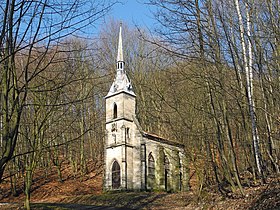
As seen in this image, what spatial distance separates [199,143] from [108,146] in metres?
18.3

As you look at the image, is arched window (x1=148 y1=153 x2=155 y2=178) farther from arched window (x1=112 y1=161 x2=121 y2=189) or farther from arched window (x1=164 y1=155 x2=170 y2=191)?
arched window (x1=112 y1=161 x2=121 y2=189)

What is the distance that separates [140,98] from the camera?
119ft

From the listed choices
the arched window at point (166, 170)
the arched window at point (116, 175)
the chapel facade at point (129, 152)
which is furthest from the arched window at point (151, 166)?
the arched window at point (116, 175)

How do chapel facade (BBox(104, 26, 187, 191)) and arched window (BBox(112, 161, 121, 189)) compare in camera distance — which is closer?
arched window (BBox(112, 161, 121, 189))

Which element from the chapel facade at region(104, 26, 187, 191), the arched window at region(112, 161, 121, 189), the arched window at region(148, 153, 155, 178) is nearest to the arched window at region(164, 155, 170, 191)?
the chapel facade at region(104, 26, 187, 191)

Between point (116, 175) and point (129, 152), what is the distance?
2.25m

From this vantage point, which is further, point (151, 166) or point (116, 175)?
point (151, 166)

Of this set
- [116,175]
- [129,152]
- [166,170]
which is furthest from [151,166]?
[116,175]

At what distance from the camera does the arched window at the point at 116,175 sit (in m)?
28.6

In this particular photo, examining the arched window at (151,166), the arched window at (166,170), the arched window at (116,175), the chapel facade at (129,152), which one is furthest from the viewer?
the arched window at (166,170)

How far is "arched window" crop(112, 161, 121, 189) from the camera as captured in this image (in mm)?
28581

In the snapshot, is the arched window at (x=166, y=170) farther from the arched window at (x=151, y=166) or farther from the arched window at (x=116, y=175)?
the arched window at (x=116, y=175)

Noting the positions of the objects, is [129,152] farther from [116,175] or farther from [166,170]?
[166,170]

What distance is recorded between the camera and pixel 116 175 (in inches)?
1143
